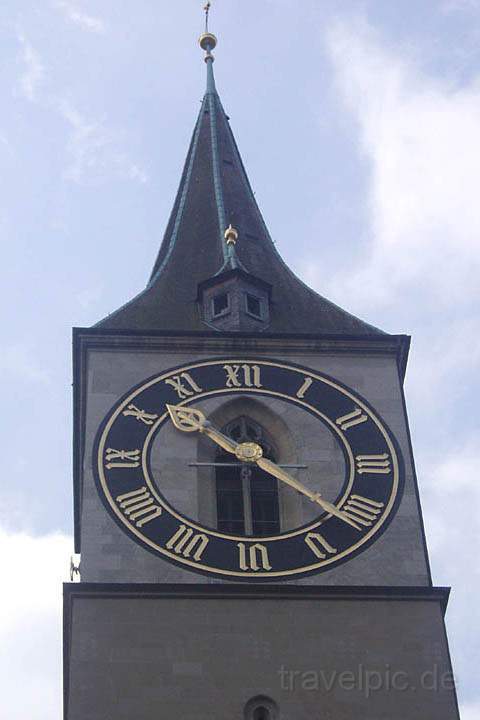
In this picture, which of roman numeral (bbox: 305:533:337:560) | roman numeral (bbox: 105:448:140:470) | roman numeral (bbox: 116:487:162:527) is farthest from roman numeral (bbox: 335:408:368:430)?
roman numeral (bbox: 116:487:162:527)

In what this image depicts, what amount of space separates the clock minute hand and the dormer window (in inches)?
132

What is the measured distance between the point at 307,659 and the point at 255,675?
0.61 m

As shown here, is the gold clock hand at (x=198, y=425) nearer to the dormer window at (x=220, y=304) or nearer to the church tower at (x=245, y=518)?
the church tower at (x=245, y=518)

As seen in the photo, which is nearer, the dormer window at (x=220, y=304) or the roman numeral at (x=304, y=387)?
the roman numeral at (x=304, y=387)

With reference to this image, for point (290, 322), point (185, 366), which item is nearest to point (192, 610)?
point (185, 366)

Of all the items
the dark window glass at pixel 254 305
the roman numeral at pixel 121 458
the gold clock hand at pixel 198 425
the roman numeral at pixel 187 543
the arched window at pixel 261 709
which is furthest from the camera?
the dark window glass at pixel 254 305

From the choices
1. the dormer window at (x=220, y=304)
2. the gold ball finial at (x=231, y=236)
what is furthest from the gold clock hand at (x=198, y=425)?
the gold ball finial at (x=231, y=236)

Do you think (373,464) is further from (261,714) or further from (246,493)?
(261,714)

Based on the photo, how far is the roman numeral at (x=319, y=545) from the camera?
23.8 meters

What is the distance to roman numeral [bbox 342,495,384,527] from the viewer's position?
24.3 m

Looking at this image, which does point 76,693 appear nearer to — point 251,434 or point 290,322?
point 251,434

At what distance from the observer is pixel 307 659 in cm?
2256

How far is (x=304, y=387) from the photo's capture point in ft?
86.7

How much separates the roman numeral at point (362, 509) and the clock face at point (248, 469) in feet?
0.04
